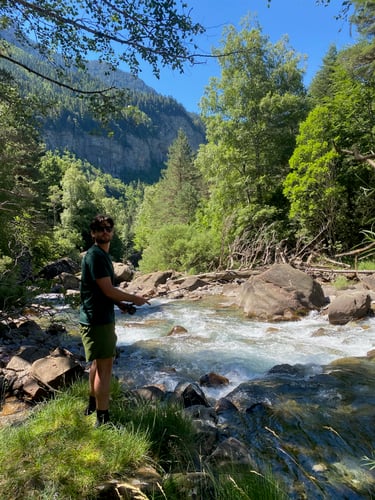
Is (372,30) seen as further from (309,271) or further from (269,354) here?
(269,354)

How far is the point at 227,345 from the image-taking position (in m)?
9.02

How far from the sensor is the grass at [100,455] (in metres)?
2.29

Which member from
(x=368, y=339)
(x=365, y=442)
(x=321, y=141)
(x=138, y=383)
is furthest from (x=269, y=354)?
(x=321, y=141)

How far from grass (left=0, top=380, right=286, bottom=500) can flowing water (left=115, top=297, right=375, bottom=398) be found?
9.66ft

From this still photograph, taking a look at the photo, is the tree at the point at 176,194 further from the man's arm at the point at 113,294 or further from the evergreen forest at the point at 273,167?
the man's arm at the point at 113,294

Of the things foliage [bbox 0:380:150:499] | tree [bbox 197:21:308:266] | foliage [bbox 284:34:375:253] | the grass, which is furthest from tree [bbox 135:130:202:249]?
foliage [bbox 0:380:150:499]

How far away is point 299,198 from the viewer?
19438 mm

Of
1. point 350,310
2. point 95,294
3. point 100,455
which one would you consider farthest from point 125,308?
point 350,310

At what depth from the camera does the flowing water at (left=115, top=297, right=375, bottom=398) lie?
720cm

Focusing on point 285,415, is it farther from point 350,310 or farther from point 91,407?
point 350,310

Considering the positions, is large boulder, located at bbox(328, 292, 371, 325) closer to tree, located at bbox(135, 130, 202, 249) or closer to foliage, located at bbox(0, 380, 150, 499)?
foliage, located at bbox(0, 380, 150, 499)

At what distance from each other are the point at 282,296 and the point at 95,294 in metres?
9.79

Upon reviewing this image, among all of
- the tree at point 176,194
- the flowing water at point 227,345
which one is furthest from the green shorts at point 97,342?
the tree at point 176,194

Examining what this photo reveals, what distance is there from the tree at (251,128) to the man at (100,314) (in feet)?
61.7
